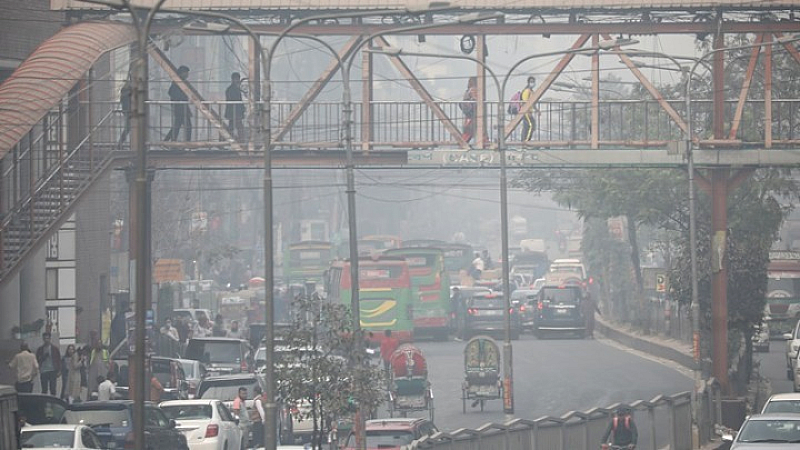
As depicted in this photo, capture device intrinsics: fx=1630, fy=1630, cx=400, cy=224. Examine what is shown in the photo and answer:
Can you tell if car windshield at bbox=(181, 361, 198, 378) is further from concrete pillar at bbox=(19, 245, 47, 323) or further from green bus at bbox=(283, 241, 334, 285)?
green bus at bbox=(283, 241, 334, 285)

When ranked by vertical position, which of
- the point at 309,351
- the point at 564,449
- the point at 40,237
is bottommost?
the point at 564,449

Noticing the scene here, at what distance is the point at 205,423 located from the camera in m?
30.4

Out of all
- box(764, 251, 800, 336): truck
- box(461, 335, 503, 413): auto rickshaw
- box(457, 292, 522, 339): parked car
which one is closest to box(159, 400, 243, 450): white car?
box(461, 335, 503, 413): auto rickshaw

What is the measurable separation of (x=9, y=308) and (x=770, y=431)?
81.9ft

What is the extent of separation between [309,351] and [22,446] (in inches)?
242

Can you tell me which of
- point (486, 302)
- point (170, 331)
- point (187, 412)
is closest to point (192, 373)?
point (170, 331)

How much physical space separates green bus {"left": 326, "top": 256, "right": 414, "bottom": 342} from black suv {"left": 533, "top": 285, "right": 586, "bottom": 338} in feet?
21.6

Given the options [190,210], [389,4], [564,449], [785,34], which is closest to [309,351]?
[564,449]

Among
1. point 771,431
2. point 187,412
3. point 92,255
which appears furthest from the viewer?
point 92,255

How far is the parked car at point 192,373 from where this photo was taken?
41.3 m

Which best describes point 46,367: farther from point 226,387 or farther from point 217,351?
point 217,351

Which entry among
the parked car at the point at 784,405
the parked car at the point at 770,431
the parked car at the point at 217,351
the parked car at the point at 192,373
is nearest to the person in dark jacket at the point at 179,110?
the parked car at the point at 192,373

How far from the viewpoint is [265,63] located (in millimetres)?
25500

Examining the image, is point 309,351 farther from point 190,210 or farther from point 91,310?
point 190,210
